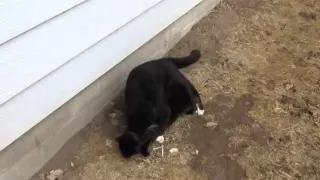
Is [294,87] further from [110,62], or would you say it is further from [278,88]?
Answer: [110,62]

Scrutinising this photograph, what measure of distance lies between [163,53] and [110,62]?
2.44 feet

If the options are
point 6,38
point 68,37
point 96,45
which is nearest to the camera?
point 6,38

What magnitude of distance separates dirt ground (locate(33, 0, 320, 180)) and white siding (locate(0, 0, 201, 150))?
40cm

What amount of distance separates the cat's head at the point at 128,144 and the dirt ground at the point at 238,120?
8 cm

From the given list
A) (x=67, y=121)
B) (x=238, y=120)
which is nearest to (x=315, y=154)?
(x=238, y=120)

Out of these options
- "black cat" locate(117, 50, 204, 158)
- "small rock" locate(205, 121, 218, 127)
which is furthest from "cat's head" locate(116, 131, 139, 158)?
"small rock" locate(205, 121, 218, 127)

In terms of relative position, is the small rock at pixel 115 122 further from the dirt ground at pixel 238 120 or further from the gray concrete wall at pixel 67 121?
the gray concrete wall at pixel 67 121

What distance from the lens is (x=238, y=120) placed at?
2979 mm

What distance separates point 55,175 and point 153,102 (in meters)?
0.71

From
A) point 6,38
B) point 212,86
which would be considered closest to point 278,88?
point 212,86

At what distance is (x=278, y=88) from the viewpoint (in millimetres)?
3215

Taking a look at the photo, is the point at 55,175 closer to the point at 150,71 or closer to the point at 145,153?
the point at 145,153

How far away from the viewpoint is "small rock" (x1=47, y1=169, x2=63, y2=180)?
2.63 m

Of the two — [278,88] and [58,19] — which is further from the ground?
[58,19]
